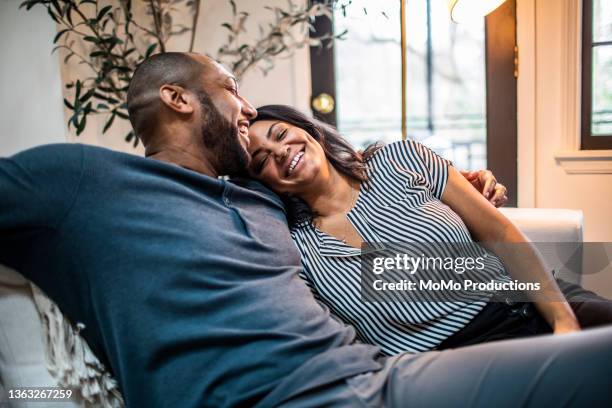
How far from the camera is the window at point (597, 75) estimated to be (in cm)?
232

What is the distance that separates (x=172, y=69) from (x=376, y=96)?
154 cm

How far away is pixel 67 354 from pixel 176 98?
1.81ft

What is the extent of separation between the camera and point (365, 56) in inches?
104

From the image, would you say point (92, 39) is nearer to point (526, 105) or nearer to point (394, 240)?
point (394, 240)

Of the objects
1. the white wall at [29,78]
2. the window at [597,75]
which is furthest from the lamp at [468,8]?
the white wall at [29,78]

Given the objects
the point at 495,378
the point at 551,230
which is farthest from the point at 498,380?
the point at 551,230

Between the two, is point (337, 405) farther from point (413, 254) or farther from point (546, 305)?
point (546, 305)

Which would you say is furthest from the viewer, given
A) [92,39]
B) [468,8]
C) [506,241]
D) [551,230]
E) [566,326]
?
[92,39]

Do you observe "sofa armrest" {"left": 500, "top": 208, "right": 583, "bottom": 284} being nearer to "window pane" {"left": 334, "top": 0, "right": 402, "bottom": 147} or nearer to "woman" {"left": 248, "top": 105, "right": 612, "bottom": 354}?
"woman" {"left": 248, "top": 105, "right": 612, "bottom": 354}

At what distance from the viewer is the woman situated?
4.06 feet

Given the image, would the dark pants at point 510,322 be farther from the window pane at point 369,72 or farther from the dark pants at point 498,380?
the window pane at point 369,72

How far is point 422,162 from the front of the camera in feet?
4.54

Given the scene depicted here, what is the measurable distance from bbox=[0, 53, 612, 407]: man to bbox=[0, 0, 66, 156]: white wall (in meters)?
1.40

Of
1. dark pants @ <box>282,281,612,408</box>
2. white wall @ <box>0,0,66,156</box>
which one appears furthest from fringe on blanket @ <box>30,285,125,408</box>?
white wall @ <box>0,0,66,156</box>
